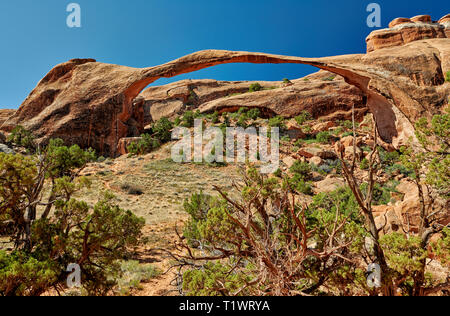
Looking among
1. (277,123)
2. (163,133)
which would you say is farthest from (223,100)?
(163,133)

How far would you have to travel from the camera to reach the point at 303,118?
74.8ft

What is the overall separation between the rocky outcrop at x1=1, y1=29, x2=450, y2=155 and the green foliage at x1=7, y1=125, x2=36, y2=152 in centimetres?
53

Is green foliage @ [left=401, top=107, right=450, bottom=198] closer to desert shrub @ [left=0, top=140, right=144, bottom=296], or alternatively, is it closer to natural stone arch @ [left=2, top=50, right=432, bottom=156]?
desert shrub @ [left=0, top=140, right=144, bottom=296]

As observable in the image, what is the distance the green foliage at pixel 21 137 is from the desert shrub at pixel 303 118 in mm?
23566

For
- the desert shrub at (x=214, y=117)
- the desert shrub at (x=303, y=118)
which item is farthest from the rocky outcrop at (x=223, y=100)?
the desert shrub at (x=214, y=117)

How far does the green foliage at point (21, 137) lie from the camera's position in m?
18.0

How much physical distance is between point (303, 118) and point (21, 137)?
2538 centimetres

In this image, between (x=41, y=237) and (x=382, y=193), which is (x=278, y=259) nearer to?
(x=41, y=237)

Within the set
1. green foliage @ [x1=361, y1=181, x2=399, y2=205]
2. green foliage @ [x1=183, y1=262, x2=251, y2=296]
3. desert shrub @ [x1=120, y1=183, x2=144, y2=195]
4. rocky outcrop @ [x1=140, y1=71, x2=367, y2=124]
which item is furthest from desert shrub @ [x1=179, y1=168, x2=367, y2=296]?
rocky outcrop @ [x1=140, y1=71, x2=367, y2=124]

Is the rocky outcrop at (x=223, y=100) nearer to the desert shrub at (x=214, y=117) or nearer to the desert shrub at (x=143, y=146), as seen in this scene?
the desert shrub at (x=214, y=117)
